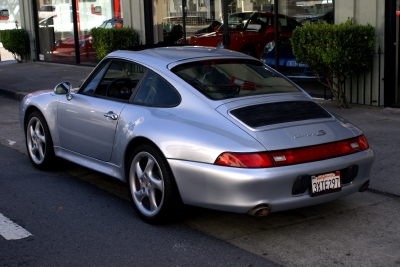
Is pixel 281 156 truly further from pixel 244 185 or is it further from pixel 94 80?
pixel 94 80

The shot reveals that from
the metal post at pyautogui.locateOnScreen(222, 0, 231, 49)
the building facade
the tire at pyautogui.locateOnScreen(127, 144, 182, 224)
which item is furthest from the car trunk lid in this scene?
the metal post at pyautogui.locateOnScreen(222, 0, 231, 49)

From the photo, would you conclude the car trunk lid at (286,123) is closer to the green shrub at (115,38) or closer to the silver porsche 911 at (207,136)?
the silver porsche 911 at (207,136)

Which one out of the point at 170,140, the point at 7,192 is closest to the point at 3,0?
the point at 7,192

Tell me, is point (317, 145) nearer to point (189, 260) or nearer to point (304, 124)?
point (304, 124)

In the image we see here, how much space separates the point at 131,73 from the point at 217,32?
26.5 feet

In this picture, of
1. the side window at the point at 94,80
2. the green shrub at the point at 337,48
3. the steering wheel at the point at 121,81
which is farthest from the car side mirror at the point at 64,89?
the green shrub at the point at 337,48

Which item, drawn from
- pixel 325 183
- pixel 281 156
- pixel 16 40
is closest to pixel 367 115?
pixel 325 183

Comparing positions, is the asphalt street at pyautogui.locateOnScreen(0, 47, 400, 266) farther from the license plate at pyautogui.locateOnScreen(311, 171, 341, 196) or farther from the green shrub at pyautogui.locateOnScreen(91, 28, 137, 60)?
the green shrub at pyautogui.locateOnScreen(91, 28, 137, 60)

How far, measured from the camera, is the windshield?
18.1 feet

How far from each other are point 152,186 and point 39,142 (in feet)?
7.80

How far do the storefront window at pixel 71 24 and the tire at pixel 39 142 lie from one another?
1036 cm

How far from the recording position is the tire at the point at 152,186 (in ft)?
16.7

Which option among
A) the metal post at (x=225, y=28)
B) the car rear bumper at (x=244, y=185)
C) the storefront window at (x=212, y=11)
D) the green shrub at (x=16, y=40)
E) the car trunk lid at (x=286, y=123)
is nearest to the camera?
the car rear bumper at (x=244, y=185)

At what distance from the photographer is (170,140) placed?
200 inches
